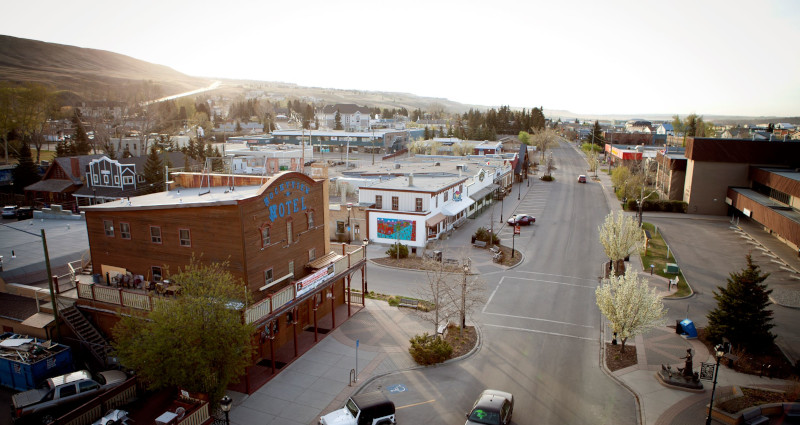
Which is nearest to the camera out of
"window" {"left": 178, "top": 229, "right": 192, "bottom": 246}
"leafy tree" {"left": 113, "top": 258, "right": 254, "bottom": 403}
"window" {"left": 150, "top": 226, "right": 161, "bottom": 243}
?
"leafy tree" {"left": 113, "top": 258, "right": 254, "bottom": 403}

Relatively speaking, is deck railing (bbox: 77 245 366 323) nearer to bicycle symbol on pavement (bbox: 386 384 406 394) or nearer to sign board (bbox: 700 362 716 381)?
bicycle symbol on pavement (bbox: 386 384 406 394)

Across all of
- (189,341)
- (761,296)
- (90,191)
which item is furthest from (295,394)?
(90,191)

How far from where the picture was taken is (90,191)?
57.8 meters

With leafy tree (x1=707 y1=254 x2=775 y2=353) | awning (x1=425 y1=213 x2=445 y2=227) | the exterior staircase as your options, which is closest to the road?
leafy tree (x1=707 y1=254 x2=775 y2=353)

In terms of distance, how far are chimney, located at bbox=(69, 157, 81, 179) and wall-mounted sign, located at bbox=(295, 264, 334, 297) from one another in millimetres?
52301

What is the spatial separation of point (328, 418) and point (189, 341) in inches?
231

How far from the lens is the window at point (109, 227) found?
23.4m

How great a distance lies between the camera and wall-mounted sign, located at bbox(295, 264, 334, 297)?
22.7m

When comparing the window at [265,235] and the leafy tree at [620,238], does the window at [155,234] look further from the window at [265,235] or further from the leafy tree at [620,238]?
the leafy tree at [620,238]

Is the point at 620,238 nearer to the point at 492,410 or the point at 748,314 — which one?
the point at 748,314

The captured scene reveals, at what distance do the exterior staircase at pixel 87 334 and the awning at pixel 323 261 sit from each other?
33.8 ft

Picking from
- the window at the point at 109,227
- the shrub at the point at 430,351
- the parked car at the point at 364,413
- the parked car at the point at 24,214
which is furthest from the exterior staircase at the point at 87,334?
the parked car at the point at 24,214

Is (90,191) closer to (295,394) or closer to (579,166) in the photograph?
→ (295,394)

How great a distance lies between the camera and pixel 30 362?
776 inches
